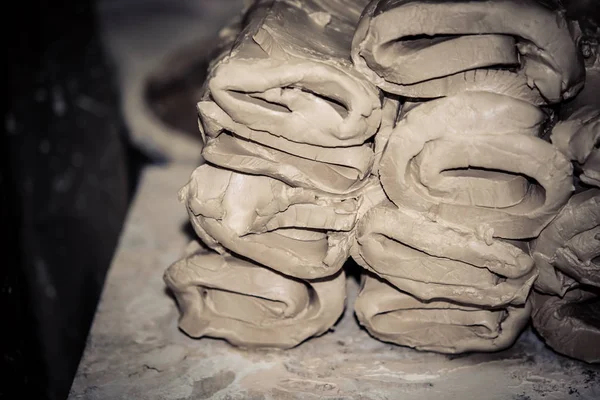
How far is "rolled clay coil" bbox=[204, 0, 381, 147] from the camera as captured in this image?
108cm

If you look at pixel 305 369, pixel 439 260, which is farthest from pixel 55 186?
pixel 439 260

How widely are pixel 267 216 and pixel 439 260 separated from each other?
0.35 meters

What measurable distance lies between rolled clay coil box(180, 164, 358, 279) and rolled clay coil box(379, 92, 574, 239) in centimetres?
13

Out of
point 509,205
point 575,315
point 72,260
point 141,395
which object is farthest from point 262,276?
point 72,260

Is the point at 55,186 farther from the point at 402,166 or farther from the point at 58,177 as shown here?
the point at 402,166

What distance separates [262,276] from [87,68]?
5.48 ft

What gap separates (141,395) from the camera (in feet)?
4.22

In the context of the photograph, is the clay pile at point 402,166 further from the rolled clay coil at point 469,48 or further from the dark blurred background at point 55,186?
the dark blurred background at point 55,186

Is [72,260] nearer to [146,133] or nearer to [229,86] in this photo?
[146,133]

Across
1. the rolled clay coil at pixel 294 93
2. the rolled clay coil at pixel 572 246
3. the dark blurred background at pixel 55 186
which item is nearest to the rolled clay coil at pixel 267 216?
the rolled clay coil at pixel 294 93

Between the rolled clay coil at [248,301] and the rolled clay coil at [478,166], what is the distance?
0.30 m

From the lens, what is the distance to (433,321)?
1.32m

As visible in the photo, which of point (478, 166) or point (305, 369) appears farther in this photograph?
point (305, 369)

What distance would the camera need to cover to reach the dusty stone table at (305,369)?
1.28 metres
